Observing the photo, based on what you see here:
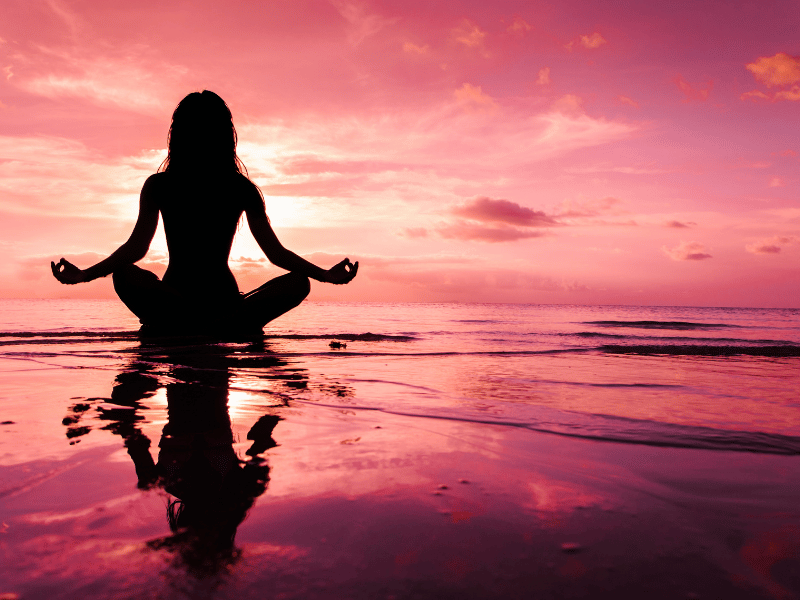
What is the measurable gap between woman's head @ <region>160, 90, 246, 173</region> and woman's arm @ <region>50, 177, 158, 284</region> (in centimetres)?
35

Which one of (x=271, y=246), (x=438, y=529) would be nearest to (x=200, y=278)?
(x=271, y=246)

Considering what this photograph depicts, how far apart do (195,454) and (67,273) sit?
11.7 feet

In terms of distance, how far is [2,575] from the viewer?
0.89 metres

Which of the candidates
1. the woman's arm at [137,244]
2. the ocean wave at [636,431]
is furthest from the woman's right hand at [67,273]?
the ocean wave at [636,431]

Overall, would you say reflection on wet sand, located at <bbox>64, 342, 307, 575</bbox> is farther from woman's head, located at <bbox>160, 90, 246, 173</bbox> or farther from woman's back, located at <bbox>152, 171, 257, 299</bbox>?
woman's head, located at <bbox>160, 90, 246, 173</bbox>

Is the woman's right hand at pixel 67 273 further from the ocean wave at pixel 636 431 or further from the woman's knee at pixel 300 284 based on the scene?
the ocean wave at pixel 636 431

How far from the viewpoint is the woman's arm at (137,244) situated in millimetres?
4552

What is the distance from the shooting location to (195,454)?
1.62m

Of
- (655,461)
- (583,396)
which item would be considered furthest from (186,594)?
(583,396)

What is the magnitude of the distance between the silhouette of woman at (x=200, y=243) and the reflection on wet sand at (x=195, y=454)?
1.55 meters

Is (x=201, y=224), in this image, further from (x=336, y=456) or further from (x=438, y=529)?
(x=438, y=529)

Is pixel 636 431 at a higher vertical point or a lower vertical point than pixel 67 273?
lower

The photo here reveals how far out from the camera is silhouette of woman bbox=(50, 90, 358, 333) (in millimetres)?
4723

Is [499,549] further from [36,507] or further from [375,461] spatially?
[36,507]
